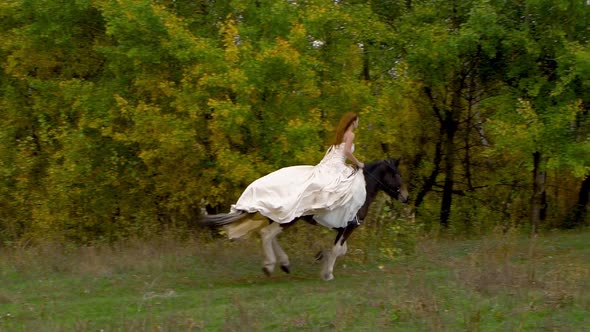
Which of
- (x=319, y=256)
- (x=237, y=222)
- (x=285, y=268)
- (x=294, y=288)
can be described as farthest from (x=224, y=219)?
(x=319, y=256)

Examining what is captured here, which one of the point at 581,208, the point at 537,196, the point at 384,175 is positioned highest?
the point at 384,175

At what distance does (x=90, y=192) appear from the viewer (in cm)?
1897

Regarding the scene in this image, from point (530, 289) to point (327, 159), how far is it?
3.54 meters

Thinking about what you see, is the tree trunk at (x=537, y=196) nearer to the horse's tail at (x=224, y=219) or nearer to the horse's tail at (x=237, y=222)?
the horse's tail at (x=237, y=222)

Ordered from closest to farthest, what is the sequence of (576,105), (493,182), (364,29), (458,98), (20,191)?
(576,105)
(364,29)
(20,191)
(458,98)
(493,182)

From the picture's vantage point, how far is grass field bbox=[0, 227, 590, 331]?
9117 millimetres

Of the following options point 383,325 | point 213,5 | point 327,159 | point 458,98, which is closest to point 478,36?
point 458,98

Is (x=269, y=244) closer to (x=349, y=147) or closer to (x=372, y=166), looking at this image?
(x=349, y=147)

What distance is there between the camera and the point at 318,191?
11.8 meters

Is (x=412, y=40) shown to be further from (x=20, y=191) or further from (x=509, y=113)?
(x=20, y=191)

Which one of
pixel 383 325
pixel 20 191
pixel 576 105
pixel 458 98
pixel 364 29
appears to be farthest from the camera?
pixel 458 98

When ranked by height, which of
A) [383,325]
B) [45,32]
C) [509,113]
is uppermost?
[45,32]

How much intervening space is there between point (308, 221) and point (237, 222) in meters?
1.13

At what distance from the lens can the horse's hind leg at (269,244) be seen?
11.9 meters
